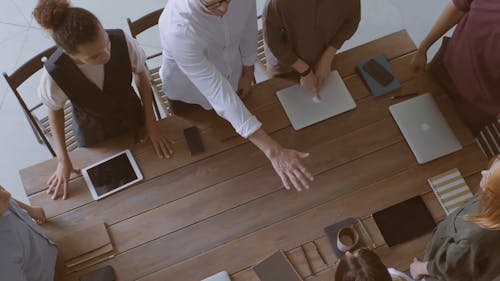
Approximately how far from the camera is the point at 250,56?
2.19 meters

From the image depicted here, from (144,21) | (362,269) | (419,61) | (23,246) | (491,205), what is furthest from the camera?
(144,21)

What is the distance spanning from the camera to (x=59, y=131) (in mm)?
2139

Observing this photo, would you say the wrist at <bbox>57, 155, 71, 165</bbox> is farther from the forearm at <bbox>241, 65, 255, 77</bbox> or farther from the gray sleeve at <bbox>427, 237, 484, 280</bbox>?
the gray sleeve at <bbox>427, 237, 484, 280</bbox>

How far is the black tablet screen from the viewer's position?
213 centimetres

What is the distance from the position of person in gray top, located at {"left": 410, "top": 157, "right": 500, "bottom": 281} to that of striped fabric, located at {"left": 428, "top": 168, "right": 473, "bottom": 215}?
0.23 m

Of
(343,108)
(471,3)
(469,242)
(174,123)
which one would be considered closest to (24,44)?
(174,123)

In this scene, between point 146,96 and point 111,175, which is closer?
point 111,175

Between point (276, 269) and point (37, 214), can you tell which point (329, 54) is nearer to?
point (276, 269)

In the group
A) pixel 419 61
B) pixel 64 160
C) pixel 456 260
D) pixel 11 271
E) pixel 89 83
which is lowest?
pixel 456 260

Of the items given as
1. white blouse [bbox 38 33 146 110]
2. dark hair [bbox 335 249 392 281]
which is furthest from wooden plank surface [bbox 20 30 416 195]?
dark hair [bbox 335 249 392 281]

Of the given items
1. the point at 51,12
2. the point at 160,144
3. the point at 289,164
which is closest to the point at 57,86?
the point at 51,12

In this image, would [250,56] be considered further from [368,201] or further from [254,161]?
[368,201]

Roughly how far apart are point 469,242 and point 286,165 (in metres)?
0.70

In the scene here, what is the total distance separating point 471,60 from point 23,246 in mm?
1869
